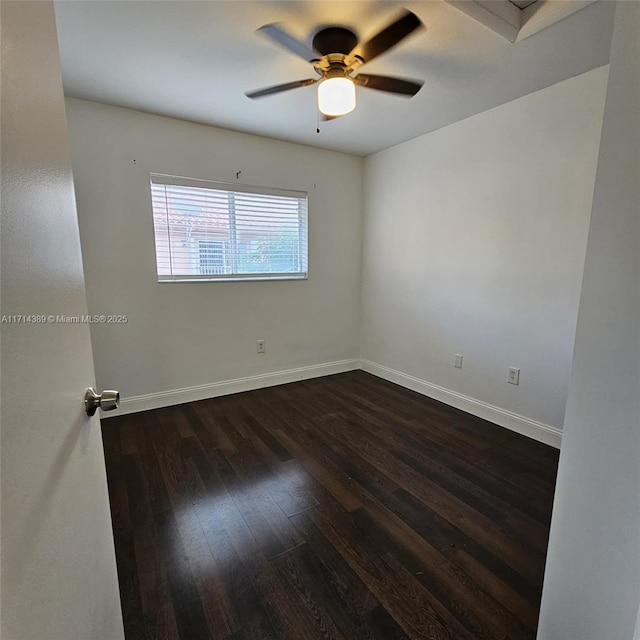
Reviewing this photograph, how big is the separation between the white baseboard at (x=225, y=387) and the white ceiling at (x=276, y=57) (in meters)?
2.26

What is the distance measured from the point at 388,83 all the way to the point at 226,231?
6.01ft

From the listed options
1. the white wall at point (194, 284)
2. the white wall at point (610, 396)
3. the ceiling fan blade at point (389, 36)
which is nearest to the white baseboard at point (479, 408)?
the white wall at point (194, 284)

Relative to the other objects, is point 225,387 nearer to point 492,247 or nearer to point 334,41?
point 492,247

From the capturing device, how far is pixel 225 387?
3229 mm

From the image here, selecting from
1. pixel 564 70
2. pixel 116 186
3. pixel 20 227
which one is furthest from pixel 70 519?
pixel 564 70

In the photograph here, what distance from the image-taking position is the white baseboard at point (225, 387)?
2.83m

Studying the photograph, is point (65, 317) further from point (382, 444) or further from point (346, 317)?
point (346, 317)

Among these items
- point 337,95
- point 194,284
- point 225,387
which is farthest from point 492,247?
point 225,387

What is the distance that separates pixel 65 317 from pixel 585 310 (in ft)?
3.47

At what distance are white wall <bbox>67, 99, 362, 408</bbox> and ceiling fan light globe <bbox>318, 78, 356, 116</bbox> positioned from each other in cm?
149

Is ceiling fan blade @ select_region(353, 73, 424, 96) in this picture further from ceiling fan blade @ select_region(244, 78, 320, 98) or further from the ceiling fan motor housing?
ceiling fan blade @ select_region(244, 78, 320, 98)

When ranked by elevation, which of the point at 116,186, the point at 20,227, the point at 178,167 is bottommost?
the point at 20,227

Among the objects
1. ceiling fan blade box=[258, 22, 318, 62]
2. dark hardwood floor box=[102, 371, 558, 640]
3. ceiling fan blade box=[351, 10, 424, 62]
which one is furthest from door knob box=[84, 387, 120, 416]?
ceiling fan blade box=[351, 10, 424, 62]

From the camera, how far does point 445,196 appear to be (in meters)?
2.92
